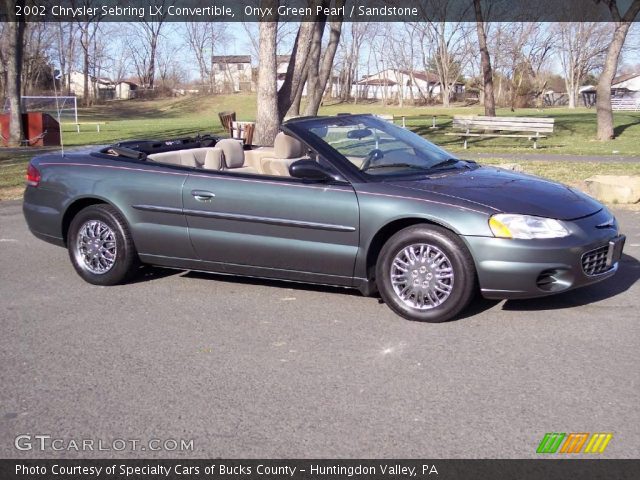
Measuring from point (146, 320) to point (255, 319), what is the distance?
2.64 ft

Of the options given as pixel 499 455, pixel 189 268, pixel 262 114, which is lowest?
A: pixel 499 455

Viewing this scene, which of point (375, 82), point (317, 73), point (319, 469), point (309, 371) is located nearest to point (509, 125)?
point (317, 73)

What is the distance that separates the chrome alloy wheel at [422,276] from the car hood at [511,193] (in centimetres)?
44

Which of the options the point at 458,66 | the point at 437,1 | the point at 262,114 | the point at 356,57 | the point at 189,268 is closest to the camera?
the point at 189,268

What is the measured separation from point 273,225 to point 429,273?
4.15 feet

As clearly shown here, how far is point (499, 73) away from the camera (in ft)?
267

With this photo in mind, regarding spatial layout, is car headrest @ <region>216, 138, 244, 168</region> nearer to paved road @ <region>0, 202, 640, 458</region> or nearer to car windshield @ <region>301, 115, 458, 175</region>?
car windshield @ <region>301, 115, 458, 175</region>

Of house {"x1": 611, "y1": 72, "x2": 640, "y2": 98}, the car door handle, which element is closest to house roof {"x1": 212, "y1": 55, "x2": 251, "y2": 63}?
house {"x1": 611, "y1": 72, "x2": 640, "y2": 98}

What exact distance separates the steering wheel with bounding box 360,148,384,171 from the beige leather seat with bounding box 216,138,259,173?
1.24m

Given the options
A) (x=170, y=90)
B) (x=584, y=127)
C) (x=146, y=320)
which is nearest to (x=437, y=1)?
(x=584, y=127)

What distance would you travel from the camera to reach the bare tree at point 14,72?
2375 centimetres

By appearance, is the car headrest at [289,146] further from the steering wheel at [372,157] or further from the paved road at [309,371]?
the paved road at [309,371]

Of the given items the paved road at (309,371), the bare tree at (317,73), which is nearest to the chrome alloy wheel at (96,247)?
the paved road at (309,371)

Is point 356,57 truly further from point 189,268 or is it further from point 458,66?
point 189,268
